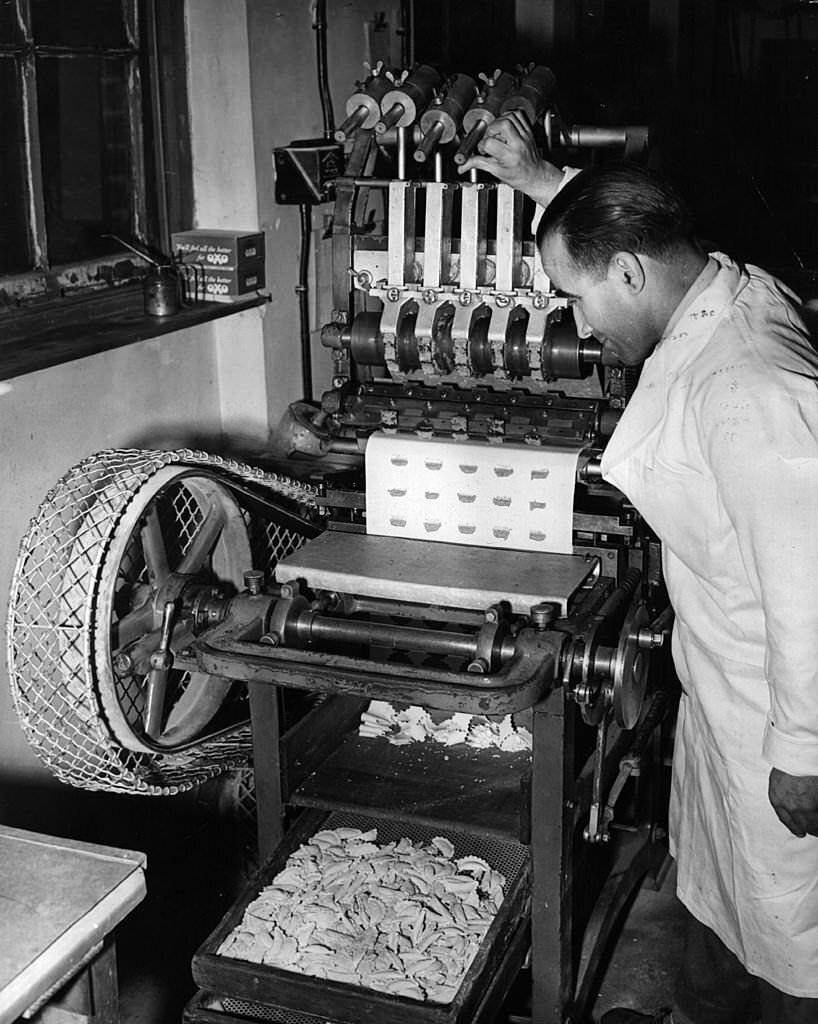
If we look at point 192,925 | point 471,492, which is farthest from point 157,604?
point 192,925

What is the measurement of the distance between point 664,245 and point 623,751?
3.17 ft

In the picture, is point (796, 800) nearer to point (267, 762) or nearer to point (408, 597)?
point (408, 597)

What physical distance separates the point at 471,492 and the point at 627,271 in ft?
1.92

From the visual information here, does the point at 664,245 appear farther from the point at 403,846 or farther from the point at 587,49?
the point at 587,49

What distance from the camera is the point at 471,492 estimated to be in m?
2.14

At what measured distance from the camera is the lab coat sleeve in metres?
1.53

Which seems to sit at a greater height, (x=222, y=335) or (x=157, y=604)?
(x=222, y=335)

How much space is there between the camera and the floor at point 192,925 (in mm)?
2371

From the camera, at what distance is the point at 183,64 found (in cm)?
282

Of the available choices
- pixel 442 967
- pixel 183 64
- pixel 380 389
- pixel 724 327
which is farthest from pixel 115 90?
pixel 442 967

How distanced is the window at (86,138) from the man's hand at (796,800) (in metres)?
1.70

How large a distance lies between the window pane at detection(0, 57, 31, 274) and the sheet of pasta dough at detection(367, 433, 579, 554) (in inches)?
33.8

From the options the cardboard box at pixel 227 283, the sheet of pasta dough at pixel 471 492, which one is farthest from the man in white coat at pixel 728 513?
the cardboard box at pixel 227 283

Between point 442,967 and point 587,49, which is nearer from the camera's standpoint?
point 442,967
